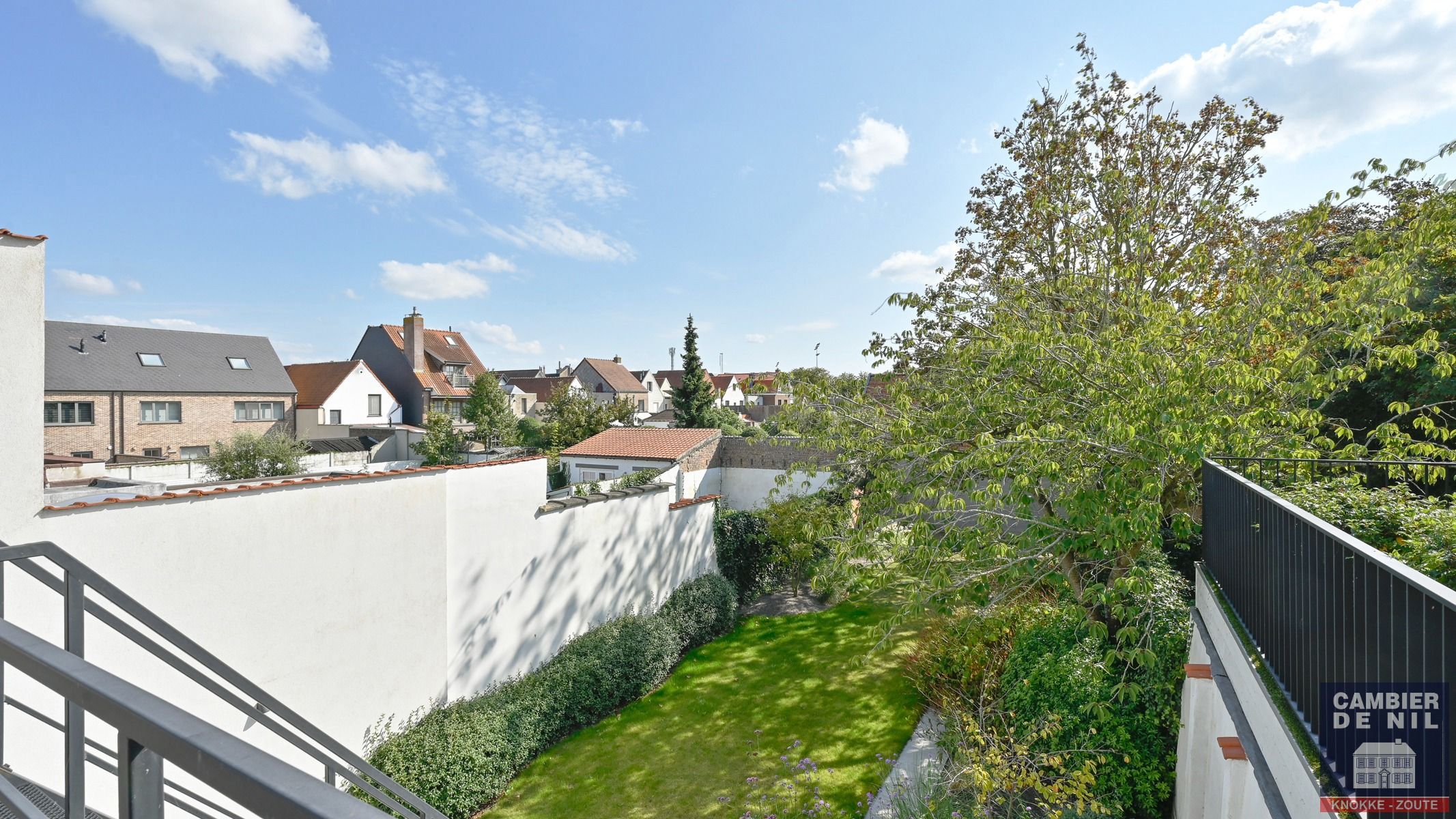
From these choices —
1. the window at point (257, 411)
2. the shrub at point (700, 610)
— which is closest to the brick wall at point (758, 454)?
the shrub at point (700, 610)

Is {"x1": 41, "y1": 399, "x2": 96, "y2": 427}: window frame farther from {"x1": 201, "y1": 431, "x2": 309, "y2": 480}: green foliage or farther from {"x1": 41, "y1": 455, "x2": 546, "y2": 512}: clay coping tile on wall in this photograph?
{"x1": 41, "y1": 455, "x2": 546, "y2": 512}: clay coping tile on wall

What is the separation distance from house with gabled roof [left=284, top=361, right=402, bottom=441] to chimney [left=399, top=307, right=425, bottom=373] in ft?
7.63

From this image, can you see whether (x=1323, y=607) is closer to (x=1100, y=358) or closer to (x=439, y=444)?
(x=1100, y=358)

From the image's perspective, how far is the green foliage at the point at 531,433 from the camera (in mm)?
32156

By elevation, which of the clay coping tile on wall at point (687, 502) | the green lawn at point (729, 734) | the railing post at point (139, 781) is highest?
the railing post at point (139, 781)

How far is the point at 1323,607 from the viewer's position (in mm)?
3281

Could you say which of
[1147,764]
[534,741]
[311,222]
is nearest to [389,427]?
[311,222]

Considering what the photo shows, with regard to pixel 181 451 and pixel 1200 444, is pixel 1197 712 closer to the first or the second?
pixel 1200 444

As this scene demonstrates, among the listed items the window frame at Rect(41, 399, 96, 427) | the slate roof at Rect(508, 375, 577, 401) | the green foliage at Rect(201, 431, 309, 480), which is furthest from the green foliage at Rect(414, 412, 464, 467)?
the slate roof at Rect(508, 375, 577, 401)

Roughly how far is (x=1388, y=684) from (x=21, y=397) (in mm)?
8729

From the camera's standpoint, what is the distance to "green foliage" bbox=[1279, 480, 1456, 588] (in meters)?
3.87

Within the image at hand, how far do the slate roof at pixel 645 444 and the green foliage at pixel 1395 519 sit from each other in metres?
15.4

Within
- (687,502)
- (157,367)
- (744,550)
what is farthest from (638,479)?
(157,367)

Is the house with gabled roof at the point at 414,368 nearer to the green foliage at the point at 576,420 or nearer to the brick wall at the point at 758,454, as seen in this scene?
the green foliage at the point at 576,420
